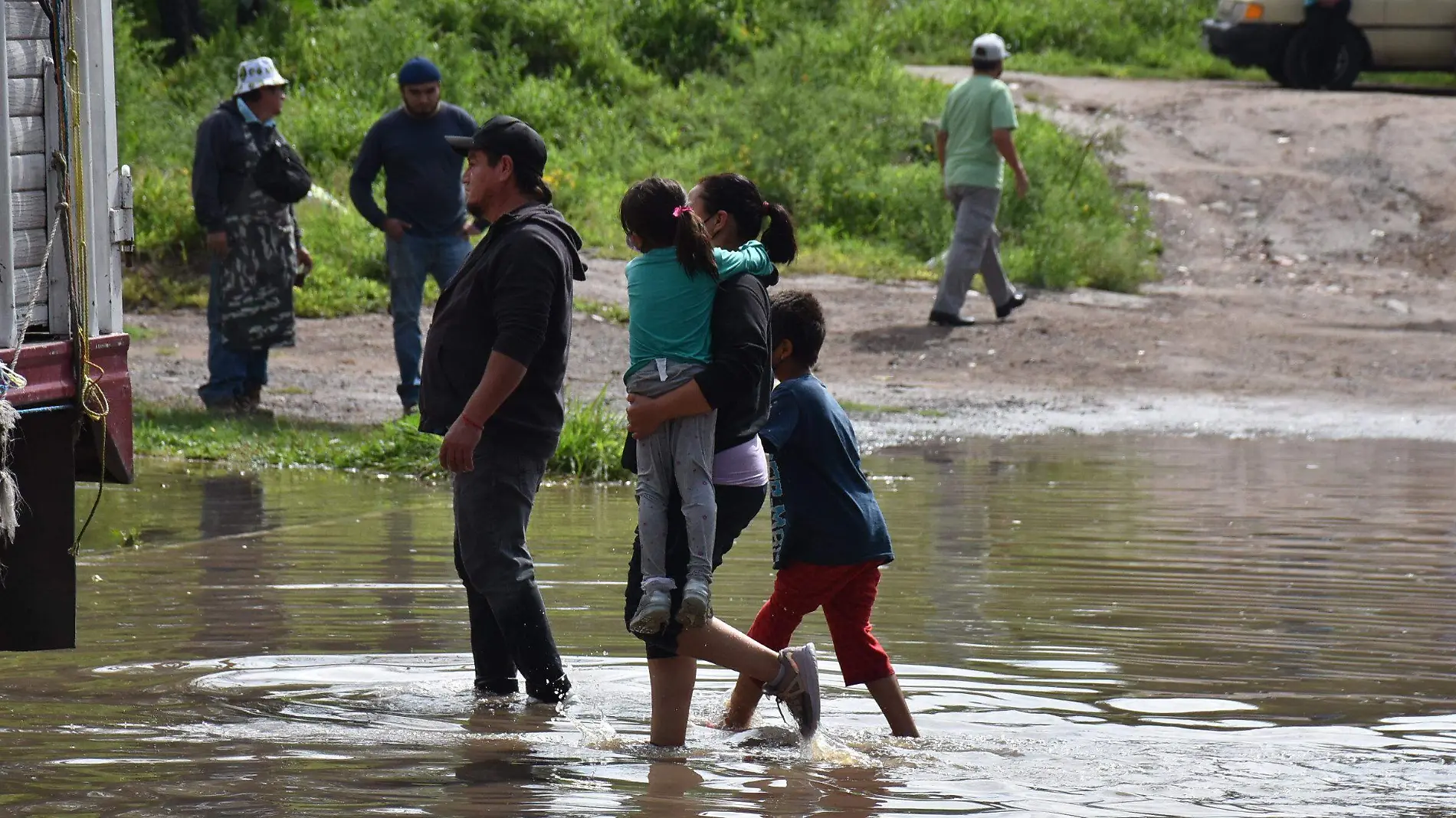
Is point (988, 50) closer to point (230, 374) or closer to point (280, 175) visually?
point (280, 175)

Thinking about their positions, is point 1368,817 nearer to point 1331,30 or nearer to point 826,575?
point 826,575

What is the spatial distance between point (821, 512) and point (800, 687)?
0.45 metres

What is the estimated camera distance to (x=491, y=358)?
5102 mm

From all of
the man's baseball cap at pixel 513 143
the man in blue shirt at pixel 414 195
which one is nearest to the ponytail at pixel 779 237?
the man's baseball cap at pixel 513 143

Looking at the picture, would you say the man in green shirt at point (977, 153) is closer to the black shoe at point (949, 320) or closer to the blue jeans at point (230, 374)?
the black shoe at point (949, 320)

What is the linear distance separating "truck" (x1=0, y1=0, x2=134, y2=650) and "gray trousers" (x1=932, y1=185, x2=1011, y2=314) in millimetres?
9033

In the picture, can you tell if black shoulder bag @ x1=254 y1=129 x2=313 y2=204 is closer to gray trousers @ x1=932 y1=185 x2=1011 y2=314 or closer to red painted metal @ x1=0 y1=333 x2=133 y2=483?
gray trousers @ x1=932 y1=185 x2=1011 y2=314

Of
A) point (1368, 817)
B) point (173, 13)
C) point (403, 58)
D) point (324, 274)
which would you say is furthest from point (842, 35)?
point (1368, 817)

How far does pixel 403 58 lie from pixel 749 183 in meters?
16.2

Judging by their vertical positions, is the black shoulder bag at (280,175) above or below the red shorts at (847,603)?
above

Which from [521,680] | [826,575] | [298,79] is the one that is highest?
[298,79]

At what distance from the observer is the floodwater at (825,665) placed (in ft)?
15.4

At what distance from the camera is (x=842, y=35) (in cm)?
2233

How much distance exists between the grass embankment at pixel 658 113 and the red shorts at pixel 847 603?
9.77 metres
